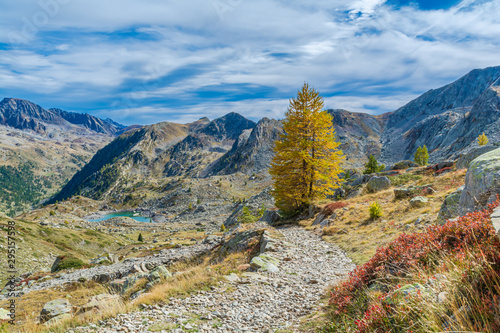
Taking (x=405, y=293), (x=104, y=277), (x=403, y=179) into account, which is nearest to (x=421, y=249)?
(x=405, y=293)

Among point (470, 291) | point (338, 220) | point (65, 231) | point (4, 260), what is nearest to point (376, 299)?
point (470, 291)

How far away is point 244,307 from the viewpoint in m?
8.66

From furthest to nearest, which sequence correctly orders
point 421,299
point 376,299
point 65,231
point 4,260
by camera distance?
point 65,231, point 4,260, point 376,299, point 421,299

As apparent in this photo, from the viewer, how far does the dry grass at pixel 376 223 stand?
15353 millimetres

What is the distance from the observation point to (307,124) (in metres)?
29.6

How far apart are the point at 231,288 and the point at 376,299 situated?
20.3 ft

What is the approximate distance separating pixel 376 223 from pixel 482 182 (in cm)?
1124

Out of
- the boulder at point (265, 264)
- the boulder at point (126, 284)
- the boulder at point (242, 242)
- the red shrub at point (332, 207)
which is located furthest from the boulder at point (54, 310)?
the red shrub at point (332, 207)

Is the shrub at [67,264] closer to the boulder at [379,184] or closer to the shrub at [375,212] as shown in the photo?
the shrub at [375,212]

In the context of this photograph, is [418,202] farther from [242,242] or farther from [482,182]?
[242,242]

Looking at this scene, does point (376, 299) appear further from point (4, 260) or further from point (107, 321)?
point (4, 260)

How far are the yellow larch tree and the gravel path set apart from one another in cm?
1699

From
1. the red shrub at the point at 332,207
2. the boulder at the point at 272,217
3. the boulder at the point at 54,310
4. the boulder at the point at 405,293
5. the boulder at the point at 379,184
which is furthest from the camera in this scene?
the boulder at the point at 272,217

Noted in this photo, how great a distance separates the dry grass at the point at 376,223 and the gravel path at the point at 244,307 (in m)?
3.16
